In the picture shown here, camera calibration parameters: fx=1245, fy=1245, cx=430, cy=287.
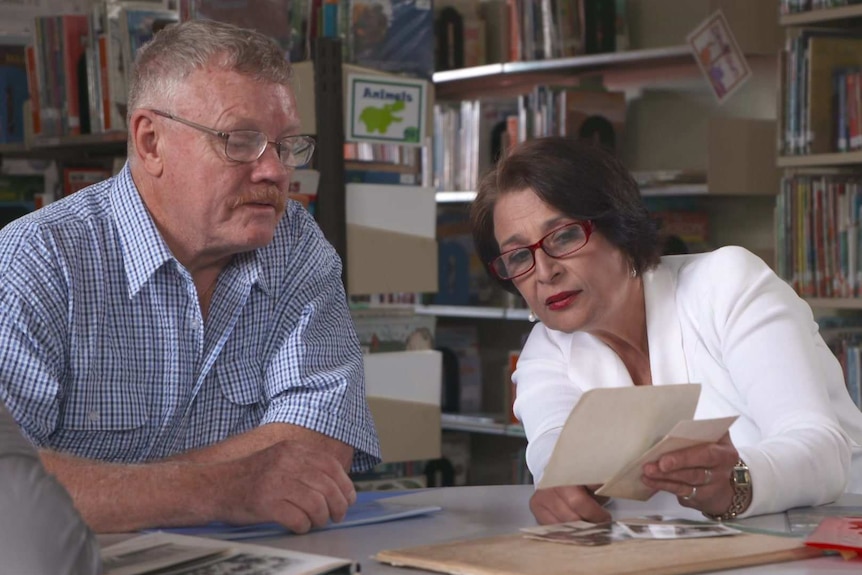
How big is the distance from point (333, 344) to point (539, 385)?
307 millimetres

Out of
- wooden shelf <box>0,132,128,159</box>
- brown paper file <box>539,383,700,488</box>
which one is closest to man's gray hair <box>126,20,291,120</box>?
brown paper file <box>539,383,700,488</box>

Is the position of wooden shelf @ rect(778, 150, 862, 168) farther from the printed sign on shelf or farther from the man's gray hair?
the man's gray hair

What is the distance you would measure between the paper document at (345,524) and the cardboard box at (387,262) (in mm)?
1721

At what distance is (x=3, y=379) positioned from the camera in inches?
61.1

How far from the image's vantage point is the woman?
158 cm

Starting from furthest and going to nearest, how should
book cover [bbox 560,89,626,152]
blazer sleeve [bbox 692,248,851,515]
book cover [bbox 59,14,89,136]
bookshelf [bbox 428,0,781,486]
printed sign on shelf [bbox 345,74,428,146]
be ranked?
book cover [bbox 560,89,626,152] < bookshelf [bbox 428,0,781,486] < book cover [bbox 59,14,89,136] < printed sign on shelf [bbox 345,74,428,146] < blazer sleeve [bbox 692,248,851,515]

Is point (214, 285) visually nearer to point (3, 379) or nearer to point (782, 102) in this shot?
point (3, 379)

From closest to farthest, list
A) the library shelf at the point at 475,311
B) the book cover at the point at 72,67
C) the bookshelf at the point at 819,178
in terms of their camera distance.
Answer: the bookshelf at the point at 819,178
the book cover at the point at 72,67
the library shelf at the point at 475,311

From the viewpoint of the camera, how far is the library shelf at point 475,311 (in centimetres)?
456

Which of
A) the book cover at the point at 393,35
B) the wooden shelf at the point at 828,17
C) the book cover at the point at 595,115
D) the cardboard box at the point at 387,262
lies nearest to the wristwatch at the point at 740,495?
the cardboard box at the point at 387,262

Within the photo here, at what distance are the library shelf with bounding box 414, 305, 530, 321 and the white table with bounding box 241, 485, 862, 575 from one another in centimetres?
290

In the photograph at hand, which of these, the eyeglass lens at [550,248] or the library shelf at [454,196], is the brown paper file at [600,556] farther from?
the library shelf at [454,196]

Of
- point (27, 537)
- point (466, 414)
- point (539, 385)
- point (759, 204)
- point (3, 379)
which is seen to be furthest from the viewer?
point (466, 414)

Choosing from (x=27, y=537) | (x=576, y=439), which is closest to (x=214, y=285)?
(x=576, y=439)
